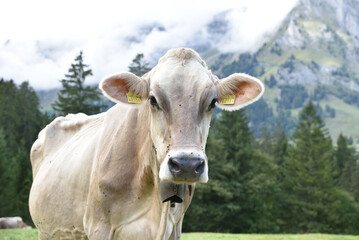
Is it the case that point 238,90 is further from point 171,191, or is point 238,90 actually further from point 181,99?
point 171,191

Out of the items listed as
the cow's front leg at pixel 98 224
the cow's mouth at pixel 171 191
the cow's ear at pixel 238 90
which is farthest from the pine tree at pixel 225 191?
the cow's mouth at pixel 171 191

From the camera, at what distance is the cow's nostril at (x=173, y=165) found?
3566 millimetres

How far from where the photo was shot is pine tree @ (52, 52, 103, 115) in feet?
128

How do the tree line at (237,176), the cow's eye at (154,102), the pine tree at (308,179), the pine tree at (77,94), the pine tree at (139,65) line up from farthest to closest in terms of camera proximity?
the pine tree at (308,179) → the pine tree at (139,65) → the tree line at (237,176) → the pine tree at (77,94) → the cow's eye at (154,102)

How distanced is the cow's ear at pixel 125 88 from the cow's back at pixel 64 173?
3.87 feet

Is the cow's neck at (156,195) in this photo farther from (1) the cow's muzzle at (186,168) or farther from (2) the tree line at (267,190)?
(2) the tree line at (267,190)

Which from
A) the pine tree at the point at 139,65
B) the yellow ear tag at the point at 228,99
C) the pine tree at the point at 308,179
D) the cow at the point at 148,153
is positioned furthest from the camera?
the pine tree at the point at 308,179

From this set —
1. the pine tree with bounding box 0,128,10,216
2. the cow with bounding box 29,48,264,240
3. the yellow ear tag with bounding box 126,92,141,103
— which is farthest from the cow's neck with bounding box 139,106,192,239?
the pine tree with bounding box 0,128,10,216

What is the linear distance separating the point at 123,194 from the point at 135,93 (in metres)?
1.20

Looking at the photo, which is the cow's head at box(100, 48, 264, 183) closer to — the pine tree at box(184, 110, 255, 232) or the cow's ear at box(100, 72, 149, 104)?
the cow's ear at box(100, 72, 149, 104)

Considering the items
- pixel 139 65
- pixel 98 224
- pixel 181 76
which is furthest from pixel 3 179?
pixel 181 76

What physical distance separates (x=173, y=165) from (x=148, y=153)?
0.89m

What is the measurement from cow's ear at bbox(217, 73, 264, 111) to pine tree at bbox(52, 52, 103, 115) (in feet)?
115

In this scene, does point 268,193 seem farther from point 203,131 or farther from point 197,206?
point 203,131
